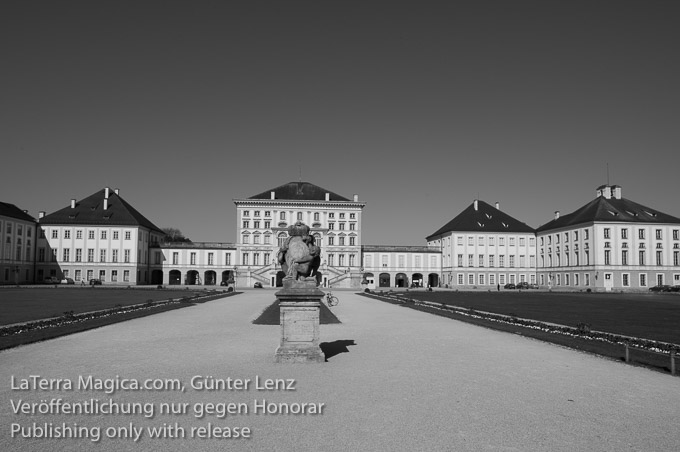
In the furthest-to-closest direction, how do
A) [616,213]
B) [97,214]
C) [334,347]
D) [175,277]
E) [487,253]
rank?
[175,277] → [487,253] → [97,214] → [616,213] → [334,347]

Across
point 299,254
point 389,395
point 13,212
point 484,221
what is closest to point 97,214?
point 13,212

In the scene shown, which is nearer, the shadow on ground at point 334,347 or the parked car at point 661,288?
the shadow on ground at point 334,347

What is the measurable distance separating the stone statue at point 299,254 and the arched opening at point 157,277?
Answer: 7723 cm

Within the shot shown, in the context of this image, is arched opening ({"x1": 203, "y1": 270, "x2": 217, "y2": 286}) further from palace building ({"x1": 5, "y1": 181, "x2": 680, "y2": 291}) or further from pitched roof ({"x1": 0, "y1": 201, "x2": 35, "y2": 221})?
pitched roof ({"x1": 0, "y1": 201, "x2": 35, "y2": 221})

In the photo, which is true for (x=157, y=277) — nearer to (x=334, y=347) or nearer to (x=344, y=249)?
(x=344, y=249)

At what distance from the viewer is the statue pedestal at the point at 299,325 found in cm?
1162

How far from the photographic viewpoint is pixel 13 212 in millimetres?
72062

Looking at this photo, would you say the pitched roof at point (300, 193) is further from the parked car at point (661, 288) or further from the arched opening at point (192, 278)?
the parked car at point (661, 288)

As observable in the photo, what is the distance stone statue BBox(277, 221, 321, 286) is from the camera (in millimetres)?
12000

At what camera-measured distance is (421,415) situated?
7.51m

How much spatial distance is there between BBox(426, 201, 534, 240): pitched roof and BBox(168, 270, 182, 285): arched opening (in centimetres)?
4374

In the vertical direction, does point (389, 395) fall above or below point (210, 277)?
above

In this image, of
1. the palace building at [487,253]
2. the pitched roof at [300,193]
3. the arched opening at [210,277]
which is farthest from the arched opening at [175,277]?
the palace building at [487,253]

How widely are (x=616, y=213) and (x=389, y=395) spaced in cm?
7159
